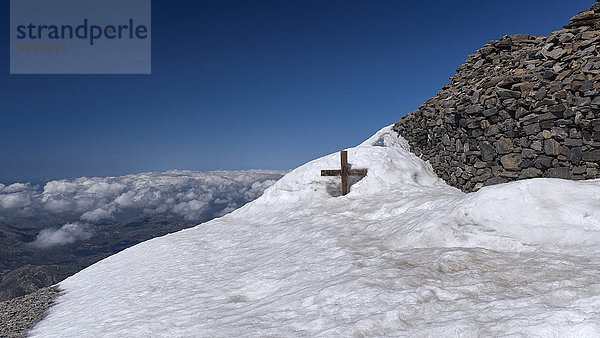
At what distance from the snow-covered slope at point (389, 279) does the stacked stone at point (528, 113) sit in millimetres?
3803

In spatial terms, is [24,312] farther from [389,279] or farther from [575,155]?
[575,155]

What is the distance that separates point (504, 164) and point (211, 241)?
1198 cm

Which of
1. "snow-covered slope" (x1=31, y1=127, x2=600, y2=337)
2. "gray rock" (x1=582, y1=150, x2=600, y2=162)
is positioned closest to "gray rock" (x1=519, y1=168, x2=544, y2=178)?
"gray rock" (x1=582, y1=150, x2=600, y2=162)

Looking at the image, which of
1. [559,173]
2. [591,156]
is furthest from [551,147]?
[591,156]

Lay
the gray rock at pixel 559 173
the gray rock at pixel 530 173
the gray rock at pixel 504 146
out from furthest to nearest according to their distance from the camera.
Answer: the gray rock at pixel 504 146
the gray rock at pixel 530 173
the gray rock at pixel 559 173

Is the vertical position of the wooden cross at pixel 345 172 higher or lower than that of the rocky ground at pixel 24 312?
higher

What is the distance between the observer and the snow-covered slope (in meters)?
3.75

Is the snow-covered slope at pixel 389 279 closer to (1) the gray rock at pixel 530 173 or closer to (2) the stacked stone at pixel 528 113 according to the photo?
(2) the stacked stone at pixel 528 113

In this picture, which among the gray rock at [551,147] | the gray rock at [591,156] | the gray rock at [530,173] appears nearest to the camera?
the gray rock at [591,156]

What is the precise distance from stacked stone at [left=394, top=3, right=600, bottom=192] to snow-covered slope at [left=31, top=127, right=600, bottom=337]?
12.5 ft

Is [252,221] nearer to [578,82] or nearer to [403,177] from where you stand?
[403,177]

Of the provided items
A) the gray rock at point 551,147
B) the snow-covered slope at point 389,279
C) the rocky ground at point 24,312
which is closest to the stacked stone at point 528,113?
the gray rock at point 551,147

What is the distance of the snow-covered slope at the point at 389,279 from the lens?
12.3ft

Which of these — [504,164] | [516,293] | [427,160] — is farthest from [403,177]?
[516,293]
